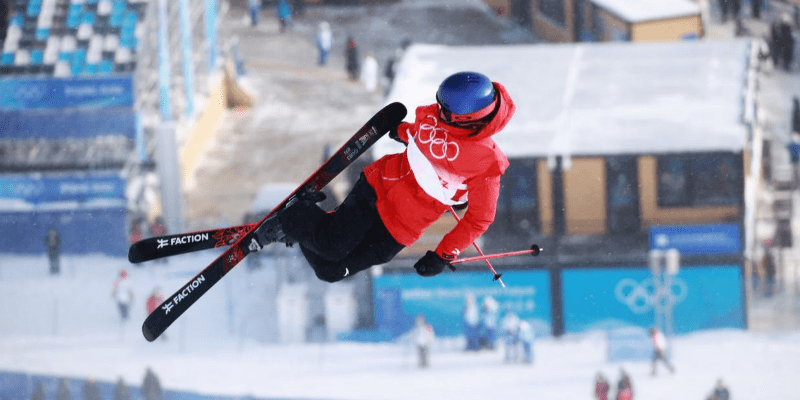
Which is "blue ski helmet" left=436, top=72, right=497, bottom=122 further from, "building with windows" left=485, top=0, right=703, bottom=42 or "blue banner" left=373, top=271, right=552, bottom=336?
"building with windows" left=485, top=0, right=703, bottom=42

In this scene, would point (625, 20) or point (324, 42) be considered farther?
point (324, 42)

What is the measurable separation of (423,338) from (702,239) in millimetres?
3810

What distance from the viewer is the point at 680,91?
21359 mm

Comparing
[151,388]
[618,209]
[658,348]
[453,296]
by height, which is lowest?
[151,388]

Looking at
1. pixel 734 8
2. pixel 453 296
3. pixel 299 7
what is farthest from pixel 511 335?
pixel 299 7

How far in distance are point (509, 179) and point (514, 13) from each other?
11.9 metres

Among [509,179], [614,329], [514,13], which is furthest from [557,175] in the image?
[514,13]

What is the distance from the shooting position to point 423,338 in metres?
19.3

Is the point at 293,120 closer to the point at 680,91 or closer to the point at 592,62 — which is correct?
the point at 592,62

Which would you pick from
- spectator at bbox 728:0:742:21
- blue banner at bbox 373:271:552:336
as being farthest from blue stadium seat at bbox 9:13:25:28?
spectator at bbox 728:0:742:21

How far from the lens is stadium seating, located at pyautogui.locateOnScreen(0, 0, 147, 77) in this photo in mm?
22641

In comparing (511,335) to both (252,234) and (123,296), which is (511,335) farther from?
(252,234)

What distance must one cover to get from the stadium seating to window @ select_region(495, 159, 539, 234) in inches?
264

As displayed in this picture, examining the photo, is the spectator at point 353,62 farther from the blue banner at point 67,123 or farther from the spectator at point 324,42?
the blue banner at point 67,123
